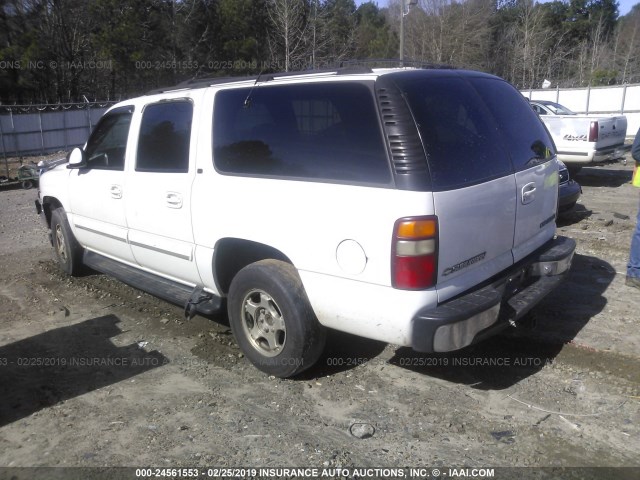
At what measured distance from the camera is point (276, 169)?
3.84 m

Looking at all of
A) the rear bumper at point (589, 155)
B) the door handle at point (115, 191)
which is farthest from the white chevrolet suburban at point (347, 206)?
the rear bumper at point (589, 155)

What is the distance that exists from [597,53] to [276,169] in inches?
1923

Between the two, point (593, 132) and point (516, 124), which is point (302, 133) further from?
point (593, 132)

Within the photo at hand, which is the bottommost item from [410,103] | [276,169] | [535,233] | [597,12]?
[535,233]

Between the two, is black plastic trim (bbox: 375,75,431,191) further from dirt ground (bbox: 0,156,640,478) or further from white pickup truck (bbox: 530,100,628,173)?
white pickup truck (bbox: 530,100,628,173)

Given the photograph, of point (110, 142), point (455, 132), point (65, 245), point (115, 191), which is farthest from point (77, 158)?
point (455, 132)

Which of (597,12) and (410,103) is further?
(597,12)

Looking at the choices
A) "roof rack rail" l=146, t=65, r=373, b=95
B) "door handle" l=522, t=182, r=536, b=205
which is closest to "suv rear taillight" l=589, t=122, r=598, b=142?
"door handle" l=522, t=182, r=536, b=205

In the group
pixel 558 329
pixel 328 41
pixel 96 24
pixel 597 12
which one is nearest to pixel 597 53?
pixel 597 12

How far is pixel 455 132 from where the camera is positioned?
3508mm

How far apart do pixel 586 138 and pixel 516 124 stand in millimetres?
8418

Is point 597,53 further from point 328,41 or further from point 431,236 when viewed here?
point 431,236

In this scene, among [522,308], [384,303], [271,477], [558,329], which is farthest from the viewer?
[558,329]

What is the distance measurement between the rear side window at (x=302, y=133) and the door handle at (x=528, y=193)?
3.96ft
